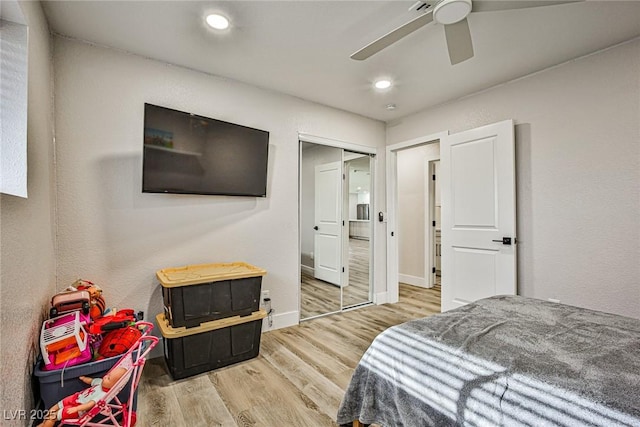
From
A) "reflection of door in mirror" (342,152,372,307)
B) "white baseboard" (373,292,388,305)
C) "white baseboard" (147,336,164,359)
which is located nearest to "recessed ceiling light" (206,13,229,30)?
"reflection of door in mirror" (342,152,372,307)

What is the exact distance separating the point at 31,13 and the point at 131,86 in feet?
2.61

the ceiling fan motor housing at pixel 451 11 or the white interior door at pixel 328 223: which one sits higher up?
the ceiling fan motor housing at pixel 451 11

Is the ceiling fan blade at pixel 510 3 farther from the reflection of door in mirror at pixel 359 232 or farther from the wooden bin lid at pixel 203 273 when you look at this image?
the reflection of door in mirror at pixel 359 232

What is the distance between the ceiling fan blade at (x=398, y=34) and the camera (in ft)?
5.39

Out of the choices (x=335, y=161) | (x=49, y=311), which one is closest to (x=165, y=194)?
(x=49, y=311)

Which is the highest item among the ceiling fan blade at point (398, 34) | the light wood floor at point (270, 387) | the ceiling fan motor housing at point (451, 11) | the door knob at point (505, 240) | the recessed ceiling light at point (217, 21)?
the recessed ceiling light at point (217, 21)

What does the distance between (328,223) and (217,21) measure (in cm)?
265

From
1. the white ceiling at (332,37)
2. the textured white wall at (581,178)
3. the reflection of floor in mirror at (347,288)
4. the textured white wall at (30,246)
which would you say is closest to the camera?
the textured white wall at (30,246)

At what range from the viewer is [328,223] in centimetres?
405

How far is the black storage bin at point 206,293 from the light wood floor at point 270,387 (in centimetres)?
42

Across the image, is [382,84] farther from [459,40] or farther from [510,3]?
[510,3]

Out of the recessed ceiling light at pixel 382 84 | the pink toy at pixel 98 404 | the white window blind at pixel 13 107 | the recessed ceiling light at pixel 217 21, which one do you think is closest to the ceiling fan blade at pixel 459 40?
the recessed ceiling light at pixel 382 84

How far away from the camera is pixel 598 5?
1.85m

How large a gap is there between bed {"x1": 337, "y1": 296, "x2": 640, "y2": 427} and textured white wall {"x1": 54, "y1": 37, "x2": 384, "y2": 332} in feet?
6.06
